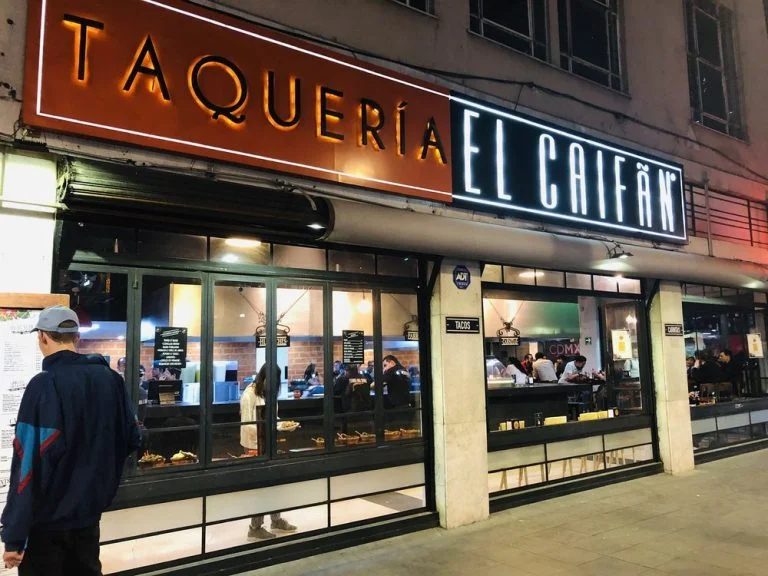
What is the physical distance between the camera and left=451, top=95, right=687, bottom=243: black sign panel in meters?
7.93

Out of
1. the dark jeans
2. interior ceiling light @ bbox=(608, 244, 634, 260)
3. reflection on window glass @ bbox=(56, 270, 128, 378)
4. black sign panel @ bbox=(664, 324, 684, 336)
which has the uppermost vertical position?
interior ceiling light @ bbox=(608, 244, 634, 260)

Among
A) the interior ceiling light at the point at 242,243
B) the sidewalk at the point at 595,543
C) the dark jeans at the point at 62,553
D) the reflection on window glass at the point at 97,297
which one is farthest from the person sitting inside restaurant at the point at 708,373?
the dark jeans at the point at 62,553

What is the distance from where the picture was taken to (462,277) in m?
7.49

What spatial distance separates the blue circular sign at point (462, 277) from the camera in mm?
7430

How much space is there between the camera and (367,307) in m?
7.22

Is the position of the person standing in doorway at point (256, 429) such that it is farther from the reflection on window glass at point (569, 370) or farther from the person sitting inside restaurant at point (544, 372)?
the person sitting inside restaurant at point (544, 372)

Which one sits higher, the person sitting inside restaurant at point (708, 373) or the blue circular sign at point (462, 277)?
the blue circular sign at point (462, 277)

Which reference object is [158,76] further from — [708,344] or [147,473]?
[708,344]

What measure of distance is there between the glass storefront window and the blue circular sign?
575 mm

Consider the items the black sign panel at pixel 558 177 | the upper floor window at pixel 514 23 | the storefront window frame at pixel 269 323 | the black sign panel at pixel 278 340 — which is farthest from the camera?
the upper floor window at pixel 514 23

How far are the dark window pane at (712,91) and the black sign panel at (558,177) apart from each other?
104 inches

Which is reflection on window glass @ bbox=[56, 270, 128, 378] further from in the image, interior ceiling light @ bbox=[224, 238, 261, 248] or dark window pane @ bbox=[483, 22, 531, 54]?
dark window pane @ bbox=[483, 22, 531, 54]

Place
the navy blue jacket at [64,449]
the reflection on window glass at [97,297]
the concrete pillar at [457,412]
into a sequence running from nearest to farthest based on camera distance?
the navy blue jacket at [64,449] < the reflection on window glass at [97,297] < the concrete pillar at [457,412]

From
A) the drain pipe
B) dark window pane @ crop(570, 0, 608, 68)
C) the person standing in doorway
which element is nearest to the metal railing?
the drain pipe
